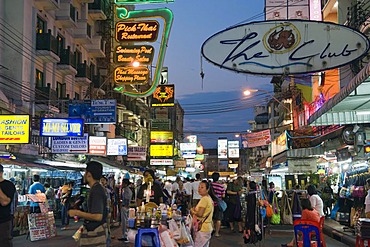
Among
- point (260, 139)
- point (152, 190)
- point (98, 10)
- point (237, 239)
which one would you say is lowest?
point (237, 239)

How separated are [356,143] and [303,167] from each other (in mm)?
13372

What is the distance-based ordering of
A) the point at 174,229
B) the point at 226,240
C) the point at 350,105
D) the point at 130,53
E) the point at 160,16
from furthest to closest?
the point at 130,53 → the point at 160,16 → the point at 226,240 → the point at 350,105 → the point at 174,229

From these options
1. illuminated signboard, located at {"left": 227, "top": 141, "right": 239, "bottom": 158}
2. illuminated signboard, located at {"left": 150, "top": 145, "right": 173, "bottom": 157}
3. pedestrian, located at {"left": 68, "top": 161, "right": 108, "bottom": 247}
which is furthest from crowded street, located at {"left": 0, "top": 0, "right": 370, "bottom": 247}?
illuminated signboard, located at {"left": 227, "top": 141, "right": 239, "bottom": 158}

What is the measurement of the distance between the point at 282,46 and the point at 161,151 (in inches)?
1817

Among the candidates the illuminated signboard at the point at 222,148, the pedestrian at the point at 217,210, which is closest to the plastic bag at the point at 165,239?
the pedestrian at the point at 217,210

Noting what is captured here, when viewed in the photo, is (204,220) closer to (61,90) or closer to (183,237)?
(183,237)

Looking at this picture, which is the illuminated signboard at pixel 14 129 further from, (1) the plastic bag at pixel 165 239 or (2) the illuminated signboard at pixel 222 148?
(2) the illuminated signboard at pixel 222 148

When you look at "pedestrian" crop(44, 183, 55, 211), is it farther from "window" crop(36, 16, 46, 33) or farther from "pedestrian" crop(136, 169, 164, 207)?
"window" crop(36, 16, 46, 33)

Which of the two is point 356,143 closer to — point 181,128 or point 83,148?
point 83,148

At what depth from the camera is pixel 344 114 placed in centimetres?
1592

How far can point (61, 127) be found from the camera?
78.0 ft

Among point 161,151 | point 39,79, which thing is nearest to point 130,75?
point 39,79

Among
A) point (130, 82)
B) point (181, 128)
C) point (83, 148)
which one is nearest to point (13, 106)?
point (83, 148)

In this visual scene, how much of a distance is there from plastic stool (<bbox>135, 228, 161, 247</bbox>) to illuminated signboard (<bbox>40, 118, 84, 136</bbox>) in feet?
55.1
